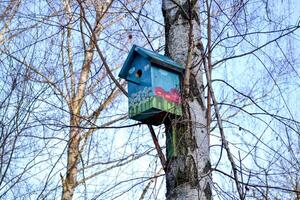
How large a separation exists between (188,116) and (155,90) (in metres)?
0.24

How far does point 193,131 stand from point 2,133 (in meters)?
1.97

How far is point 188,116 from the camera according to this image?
205 centimetres

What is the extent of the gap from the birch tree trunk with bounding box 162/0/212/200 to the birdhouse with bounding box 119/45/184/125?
0.22ft

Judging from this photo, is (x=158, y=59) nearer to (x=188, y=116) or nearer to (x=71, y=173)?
(x=188, y=116)

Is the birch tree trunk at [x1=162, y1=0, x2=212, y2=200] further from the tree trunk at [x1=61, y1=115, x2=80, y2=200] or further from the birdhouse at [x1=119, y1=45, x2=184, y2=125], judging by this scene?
the tree trunk at [x1=61, y1=115, x2=80, y2=200]

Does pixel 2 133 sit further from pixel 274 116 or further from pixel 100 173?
pixel 274 116

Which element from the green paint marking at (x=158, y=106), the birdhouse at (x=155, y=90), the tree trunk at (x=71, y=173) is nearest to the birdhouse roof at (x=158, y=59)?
the birdhouse at (x=155, y=90)

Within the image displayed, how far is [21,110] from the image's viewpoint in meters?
3.49

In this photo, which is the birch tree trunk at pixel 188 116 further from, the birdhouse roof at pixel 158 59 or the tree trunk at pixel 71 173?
the tree trunk at pixel 71 173

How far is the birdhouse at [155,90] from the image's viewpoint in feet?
7.08

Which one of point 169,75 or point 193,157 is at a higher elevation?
point 169,75

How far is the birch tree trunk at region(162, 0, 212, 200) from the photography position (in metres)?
1.92

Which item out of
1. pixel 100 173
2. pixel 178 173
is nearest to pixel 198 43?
pixel 178 173

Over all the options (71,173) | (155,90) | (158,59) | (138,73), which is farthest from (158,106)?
(71,173)
